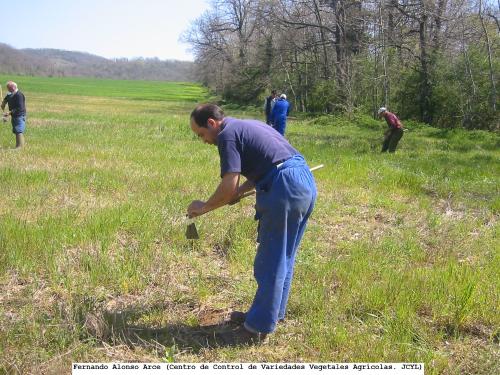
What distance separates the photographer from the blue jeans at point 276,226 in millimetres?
3299

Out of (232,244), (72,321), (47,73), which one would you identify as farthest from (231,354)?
(47,73)

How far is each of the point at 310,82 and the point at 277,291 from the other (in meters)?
34.0

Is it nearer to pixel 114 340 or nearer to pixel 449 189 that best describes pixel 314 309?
pixel 114 340

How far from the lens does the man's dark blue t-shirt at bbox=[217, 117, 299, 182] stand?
→ 3238 millimetres

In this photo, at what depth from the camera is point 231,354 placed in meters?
3.45

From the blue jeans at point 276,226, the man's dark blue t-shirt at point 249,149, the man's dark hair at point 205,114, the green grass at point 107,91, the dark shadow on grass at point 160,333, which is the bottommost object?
the dark shadow on grass at point 160,333

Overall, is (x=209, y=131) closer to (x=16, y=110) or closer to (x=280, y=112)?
(x=16, y=110)

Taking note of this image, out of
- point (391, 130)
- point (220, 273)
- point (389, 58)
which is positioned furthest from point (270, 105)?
point (389, 58)

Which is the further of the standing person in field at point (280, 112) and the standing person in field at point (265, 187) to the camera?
the standing person in field at point (280, 112)

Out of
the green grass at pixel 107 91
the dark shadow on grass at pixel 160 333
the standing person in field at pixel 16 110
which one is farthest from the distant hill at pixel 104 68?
the dark shadow on grass at pixel 160 333

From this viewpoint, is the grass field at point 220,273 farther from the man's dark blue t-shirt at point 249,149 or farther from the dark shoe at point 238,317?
the man's dark blue t-shirt at point 249,149

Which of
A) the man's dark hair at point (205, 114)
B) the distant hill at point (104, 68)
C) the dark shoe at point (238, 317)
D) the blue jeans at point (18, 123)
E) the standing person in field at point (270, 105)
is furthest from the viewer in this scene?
the distant hill at point (104, 68)

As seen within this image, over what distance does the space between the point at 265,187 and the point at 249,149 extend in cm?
30

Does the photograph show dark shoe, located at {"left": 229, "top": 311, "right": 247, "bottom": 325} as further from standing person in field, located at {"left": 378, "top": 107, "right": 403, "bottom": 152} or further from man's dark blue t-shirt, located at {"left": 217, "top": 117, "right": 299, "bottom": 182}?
standing person in field, located at {"left": 378, "top": 107, "right": 403, "bottom": 152}
